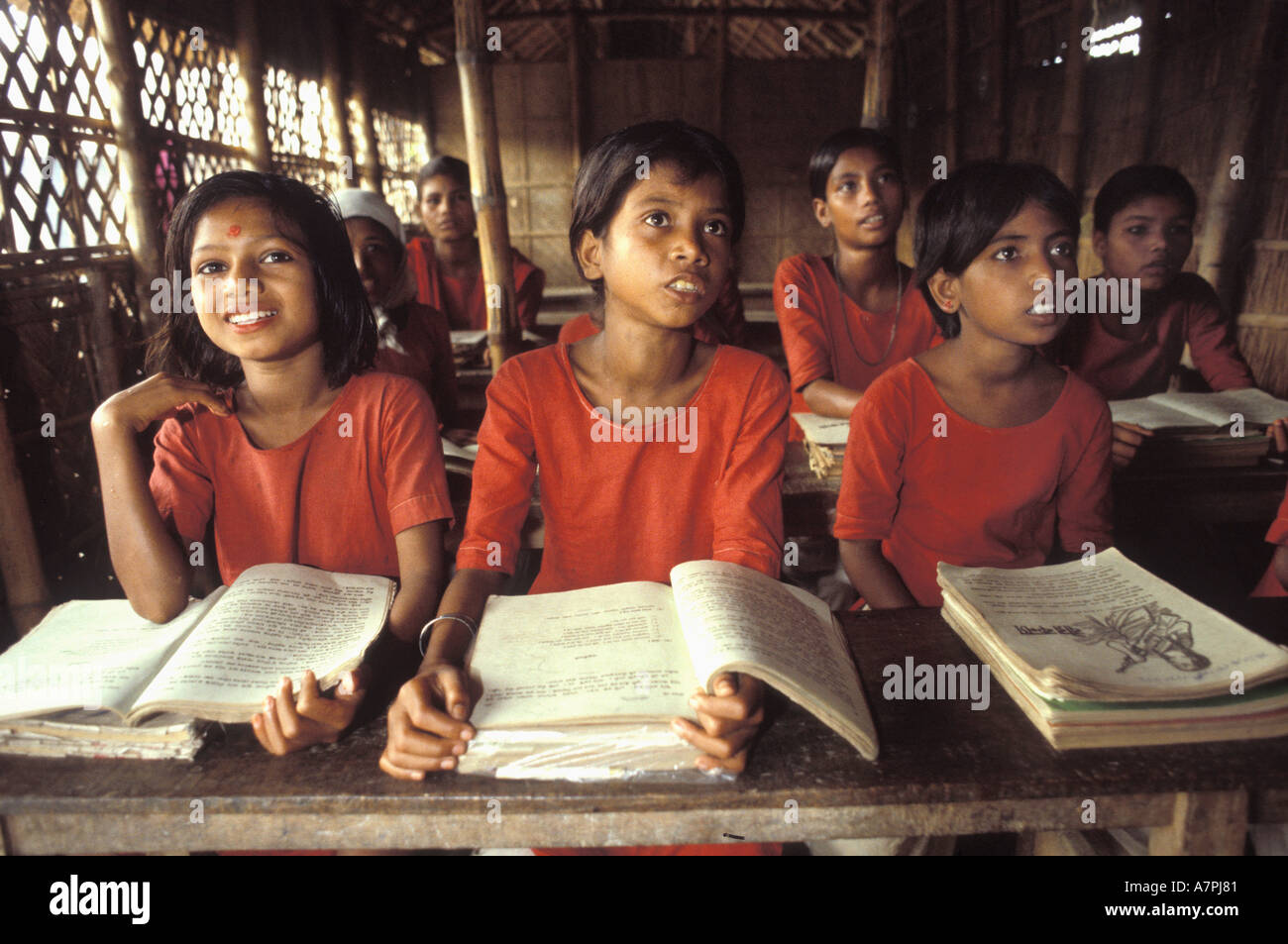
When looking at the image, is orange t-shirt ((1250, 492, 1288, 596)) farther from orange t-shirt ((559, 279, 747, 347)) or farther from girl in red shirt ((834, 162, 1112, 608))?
orange t-shirt ((559, 279, 747, 347))

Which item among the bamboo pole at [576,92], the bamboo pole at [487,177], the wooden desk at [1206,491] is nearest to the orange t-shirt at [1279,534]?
the wooden desk at [1206,491]

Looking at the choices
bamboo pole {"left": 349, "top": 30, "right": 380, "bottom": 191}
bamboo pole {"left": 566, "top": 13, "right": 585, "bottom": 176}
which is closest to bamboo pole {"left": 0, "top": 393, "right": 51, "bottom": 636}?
bamboo pole {"left": 349, "top": 30, "right": 380, "bottom": 191}

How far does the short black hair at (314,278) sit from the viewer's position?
1.33m

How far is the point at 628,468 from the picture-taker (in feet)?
4.73

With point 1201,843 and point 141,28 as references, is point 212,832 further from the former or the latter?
point 141,28

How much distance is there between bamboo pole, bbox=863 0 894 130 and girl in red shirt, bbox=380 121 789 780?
3.12 m

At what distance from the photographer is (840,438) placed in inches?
71.2

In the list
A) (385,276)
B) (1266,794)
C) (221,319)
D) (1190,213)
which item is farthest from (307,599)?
(1190,213)

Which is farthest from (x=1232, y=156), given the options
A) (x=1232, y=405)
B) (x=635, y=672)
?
(x=635, y=672)

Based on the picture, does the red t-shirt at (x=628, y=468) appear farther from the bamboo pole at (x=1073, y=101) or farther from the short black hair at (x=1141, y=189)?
the bamboo pole at (x=1073, y=101)

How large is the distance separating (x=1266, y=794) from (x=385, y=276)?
278cm

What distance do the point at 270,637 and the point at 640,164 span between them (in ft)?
3.09

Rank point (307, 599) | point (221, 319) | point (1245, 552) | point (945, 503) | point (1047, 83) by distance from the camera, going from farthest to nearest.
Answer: point (1047, 83), point (1245, 552), point (945, 503), point (221, 319), point (307, 599)

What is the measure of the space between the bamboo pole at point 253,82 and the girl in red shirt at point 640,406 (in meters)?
4.06
